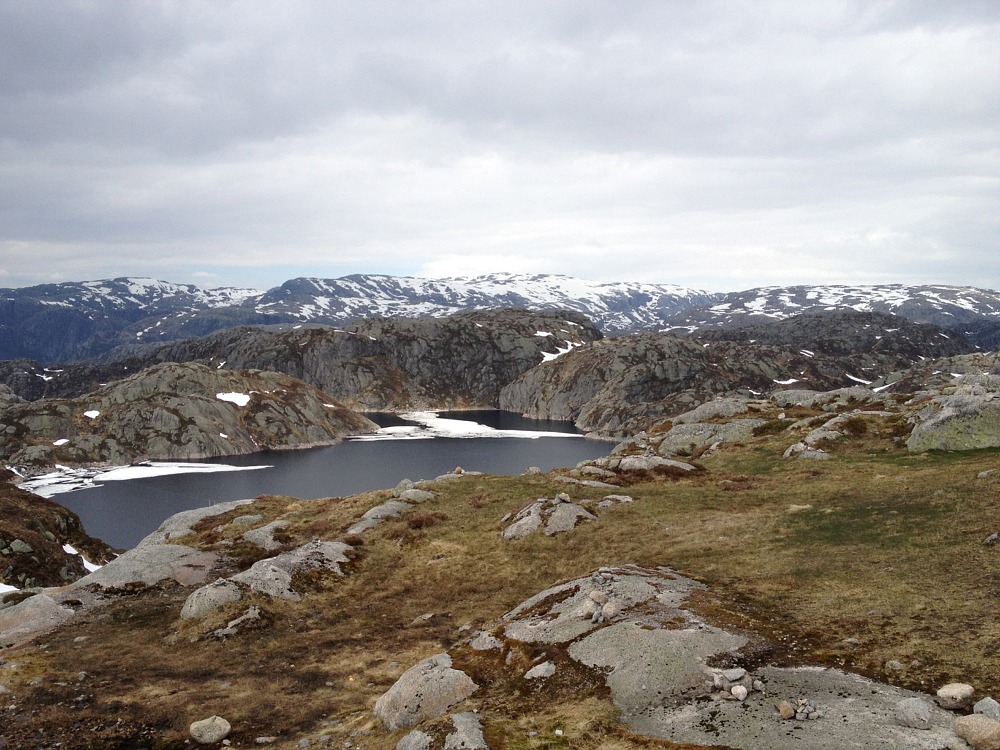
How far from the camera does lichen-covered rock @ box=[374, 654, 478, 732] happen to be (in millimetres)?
16172

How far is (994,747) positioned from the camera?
10.8 meters

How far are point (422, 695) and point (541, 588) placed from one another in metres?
10.9

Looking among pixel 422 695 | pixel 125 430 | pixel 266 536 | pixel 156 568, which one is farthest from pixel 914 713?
pixel 125 430

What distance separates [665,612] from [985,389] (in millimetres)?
40819

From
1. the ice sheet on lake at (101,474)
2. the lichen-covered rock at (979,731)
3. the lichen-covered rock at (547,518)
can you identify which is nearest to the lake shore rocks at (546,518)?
the lichen-covered rock at (547,518)

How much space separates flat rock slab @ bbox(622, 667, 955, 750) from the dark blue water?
345ft

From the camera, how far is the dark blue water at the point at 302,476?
380 ft

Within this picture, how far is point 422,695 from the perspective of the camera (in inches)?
659

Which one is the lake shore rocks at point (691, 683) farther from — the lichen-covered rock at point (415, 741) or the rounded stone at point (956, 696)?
the lichen-covered rock at point (415, 741)

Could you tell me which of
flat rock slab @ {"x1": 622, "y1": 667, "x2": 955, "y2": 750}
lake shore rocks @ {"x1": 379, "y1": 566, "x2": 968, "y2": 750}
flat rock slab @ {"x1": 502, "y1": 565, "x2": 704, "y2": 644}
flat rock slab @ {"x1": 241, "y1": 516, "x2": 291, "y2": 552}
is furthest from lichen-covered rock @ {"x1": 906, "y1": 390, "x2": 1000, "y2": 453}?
flat rock slab @ {"x1": 241, "y1": 516, "x2": 291, "y2": 552}

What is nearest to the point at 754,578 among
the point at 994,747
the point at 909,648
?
the point at 909,648

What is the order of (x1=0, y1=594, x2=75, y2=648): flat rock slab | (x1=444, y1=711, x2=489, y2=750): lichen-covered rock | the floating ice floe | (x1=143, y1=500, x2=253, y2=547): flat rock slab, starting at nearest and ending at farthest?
(x1=444, y1=711, x2=489, y2=750): lichen-covered rock, (x1=0, y1=594, x2=75, y2=648): flat rock slab, (x1=143, y1=500, x2=253, y2=547): flat rock slab, the floating ice floe

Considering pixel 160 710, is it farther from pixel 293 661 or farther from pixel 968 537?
pixel 968 537

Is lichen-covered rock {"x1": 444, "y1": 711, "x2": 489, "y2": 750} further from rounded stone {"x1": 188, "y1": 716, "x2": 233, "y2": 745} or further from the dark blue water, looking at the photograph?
the dark blue water
